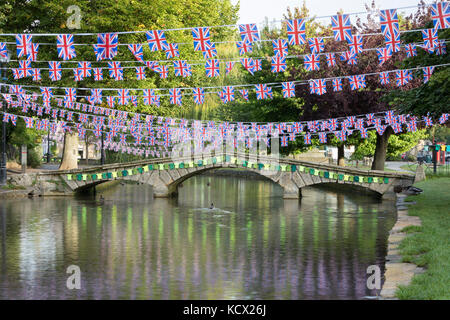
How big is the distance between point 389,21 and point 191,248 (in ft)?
33.2

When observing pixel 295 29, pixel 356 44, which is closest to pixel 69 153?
pixel 295 29

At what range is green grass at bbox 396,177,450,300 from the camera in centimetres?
1457

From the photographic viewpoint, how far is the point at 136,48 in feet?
78.9

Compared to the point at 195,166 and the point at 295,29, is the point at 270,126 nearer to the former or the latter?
the point at 195,166

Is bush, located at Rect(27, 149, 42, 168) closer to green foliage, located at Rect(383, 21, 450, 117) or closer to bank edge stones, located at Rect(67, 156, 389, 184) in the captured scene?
bank edge stones, located at Rect(67, 156, 389, 184)

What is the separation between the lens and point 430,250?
19.2 metres

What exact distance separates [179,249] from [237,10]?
62.8 meters

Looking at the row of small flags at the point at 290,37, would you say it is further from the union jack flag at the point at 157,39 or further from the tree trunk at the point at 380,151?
the tree trunk at the point at 380,151

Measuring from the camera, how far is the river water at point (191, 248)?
17578 millimetres

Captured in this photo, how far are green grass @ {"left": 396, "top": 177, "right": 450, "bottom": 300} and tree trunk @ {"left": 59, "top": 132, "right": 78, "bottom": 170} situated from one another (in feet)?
87.8
